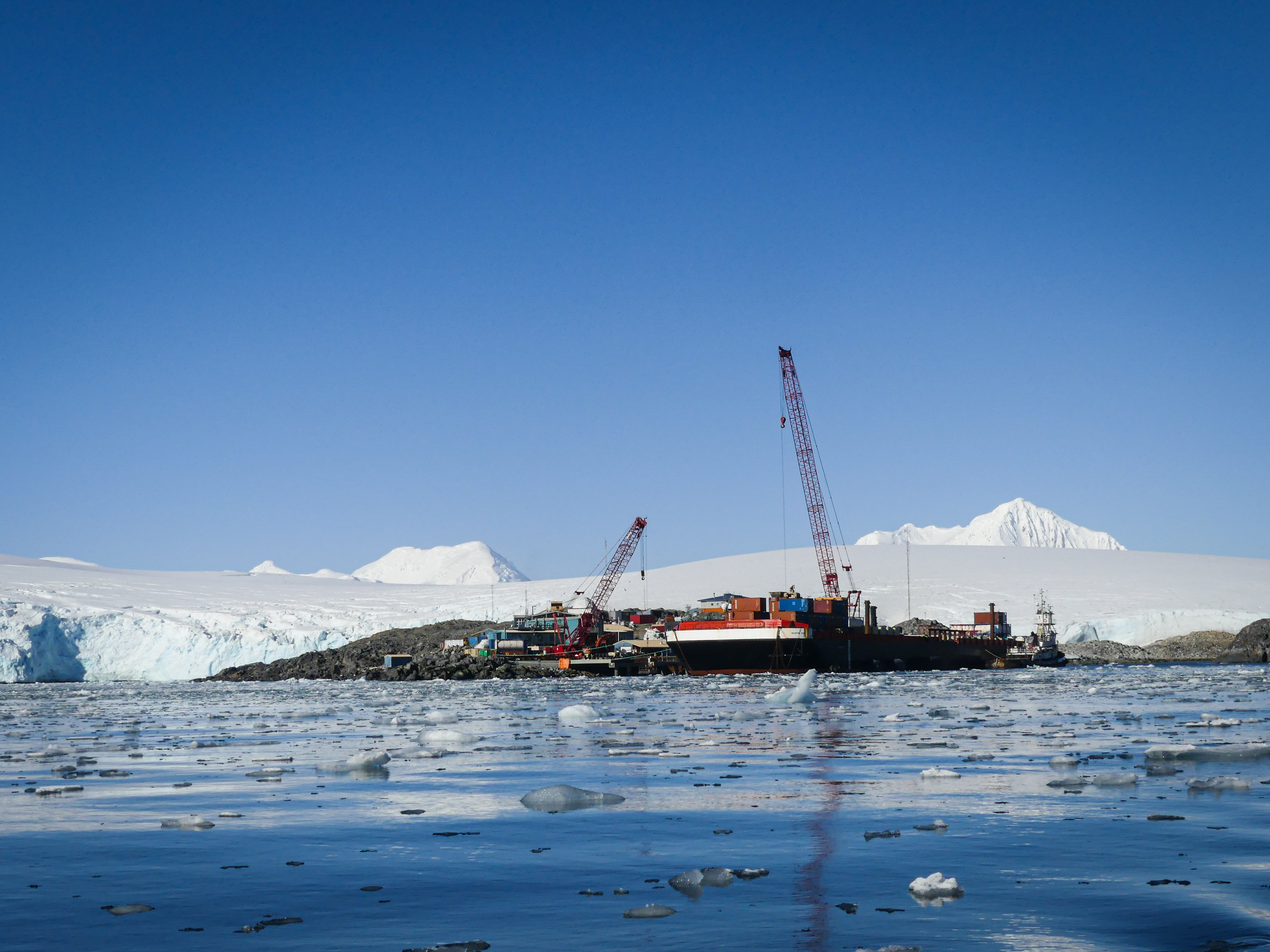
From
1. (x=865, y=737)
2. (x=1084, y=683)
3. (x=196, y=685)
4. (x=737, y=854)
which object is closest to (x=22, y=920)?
(x=737, y=854)

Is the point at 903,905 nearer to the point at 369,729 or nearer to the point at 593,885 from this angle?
the point at 593,885

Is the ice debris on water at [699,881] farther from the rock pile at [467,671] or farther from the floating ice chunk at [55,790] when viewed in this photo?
the rock pile at [467,671]

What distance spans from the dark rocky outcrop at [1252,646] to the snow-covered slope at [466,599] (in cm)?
1074

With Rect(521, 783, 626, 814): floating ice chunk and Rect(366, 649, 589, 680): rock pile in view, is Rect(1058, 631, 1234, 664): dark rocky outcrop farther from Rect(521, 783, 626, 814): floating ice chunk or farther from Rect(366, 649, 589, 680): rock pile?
Rect(521, 783, 626, 814): floating ice chunk

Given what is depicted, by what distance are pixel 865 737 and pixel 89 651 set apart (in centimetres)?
11084

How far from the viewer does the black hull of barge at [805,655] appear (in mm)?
93625

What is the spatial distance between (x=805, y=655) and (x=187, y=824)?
86.0 meters

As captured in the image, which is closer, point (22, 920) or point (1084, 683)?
point (22, 920)

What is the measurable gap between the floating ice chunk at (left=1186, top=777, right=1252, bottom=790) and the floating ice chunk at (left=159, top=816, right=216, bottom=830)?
33.9ft

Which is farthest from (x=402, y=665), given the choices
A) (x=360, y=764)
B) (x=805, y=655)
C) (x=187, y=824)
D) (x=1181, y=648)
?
(x=187, y=824)

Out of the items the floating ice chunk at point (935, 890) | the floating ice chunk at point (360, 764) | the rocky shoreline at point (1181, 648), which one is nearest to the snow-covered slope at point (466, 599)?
the rocky shoreline at point (1181, 648)

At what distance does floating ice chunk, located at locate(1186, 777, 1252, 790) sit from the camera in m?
12.4

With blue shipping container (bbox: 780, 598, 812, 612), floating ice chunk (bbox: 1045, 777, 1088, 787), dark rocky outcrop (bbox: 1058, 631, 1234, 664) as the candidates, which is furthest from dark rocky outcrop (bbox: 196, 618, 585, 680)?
floating ice chunk (bbox: 1045, 777, 1088, 787)

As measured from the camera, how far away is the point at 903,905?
24.0 ft
